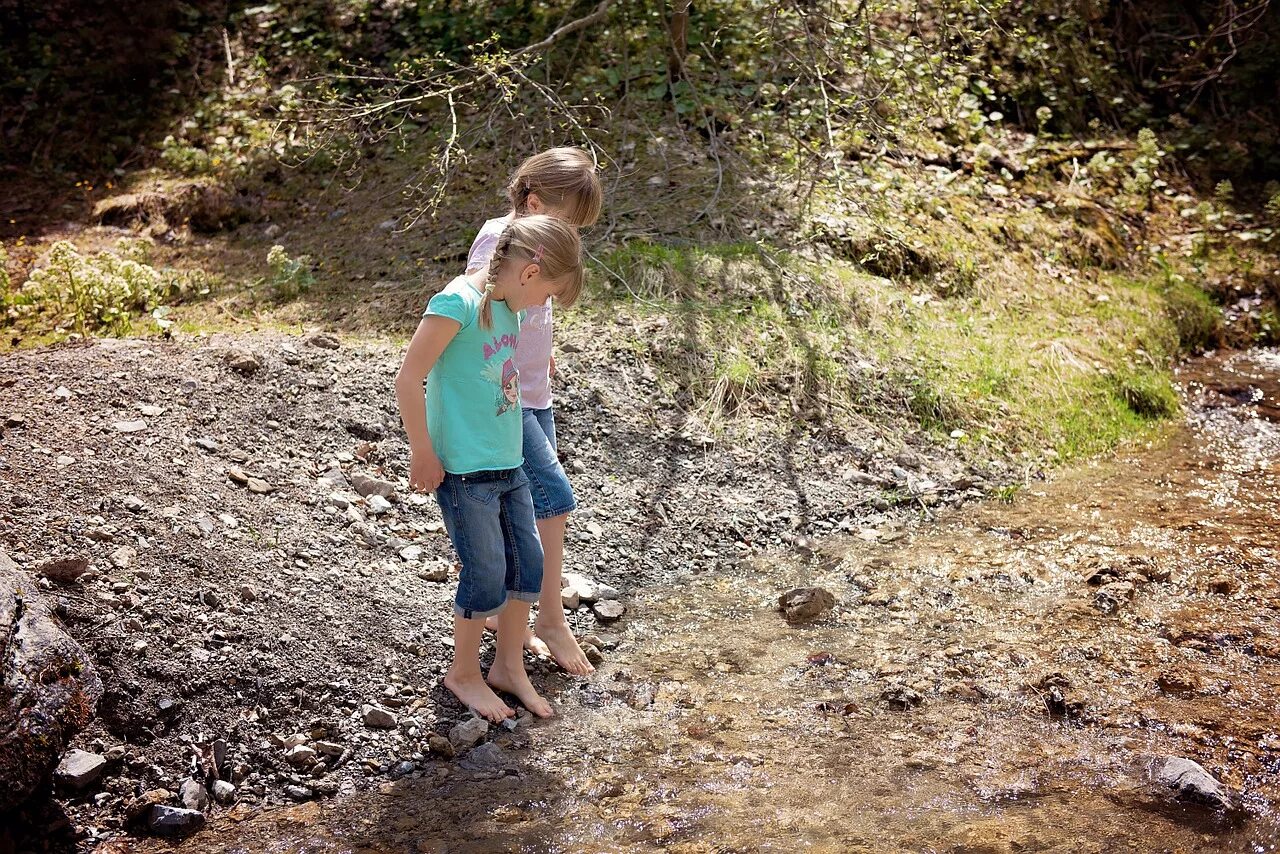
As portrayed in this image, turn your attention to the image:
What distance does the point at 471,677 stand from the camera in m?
3.43

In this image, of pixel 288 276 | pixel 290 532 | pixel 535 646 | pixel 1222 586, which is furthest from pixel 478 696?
pixel 288 276

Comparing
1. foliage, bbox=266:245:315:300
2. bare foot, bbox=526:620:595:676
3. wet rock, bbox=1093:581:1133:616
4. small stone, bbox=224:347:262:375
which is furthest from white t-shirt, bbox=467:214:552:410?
foliage, bbox=266:245:315:300

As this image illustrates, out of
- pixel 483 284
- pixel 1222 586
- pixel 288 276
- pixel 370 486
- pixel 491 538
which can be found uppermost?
pixel 483 284

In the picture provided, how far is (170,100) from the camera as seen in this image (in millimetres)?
8898

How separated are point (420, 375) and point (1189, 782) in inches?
90.4

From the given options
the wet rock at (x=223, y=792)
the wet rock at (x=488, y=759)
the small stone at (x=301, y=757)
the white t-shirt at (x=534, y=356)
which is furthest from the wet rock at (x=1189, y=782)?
the wet rock at (x=223, y=792)

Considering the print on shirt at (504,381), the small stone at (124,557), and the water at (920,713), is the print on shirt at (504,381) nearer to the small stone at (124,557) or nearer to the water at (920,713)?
the water at (920,713)

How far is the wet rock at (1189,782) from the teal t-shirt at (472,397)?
1.98m

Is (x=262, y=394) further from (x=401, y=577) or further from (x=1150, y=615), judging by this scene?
(x=1150, y=615)

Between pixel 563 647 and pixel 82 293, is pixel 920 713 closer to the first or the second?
pixel 563 647

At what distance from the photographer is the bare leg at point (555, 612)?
3646 millimetres

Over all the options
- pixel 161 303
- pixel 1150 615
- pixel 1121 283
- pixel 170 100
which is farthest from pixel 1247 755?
pixel 170 100

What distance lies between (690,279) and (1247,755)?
12.1 ft

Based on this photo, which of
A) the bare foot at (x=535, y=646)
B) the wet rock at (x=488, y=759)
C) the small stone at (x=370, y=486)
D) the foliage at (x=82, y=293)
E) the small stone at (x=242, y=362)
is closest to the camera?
the wet rock at (x=488, y=759)
